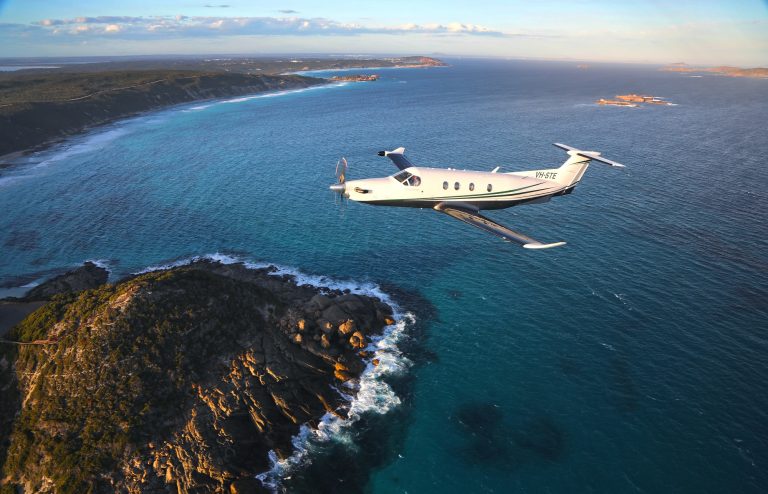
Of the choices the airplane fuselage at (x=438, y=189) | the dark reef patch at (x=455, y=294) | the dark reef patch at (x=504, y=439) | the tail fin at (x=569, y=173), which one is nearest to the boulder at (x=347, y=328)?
the airplane fuselage at (x=438, y=189)

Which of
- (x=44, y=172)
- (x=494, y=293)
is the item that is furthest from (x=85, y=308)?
(x=44, y=172)

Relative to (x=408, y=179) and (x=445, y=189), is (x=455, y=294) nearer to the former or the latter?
(x=445, y=189)

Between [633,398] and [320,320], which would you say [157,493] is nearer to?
[320,320]

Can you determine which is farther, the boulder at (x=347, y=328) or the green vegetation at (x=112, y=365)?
the boulder at (x=347, y=328)

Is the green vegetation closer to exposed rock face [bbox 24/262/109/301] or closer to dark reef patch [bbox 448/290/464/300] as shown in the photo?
exposed rock face [bbox 24/262/109/301]

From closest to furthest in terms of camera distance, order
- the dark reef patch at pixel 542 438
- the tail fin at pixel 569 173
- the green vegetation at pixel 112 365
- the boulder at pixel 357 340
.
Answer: the green vegetation at pixel 112 365
the dark reef patch at pixel 542 438
the tail fin at pixel 569 173
the boulder at pixel 357 340

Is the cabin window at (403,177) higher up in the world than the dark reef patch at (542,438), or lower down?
higher up

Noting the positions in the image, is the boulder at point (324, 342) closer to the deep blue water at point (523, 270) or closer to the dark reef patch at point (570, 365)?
the deep blue water at point (523, 270)
